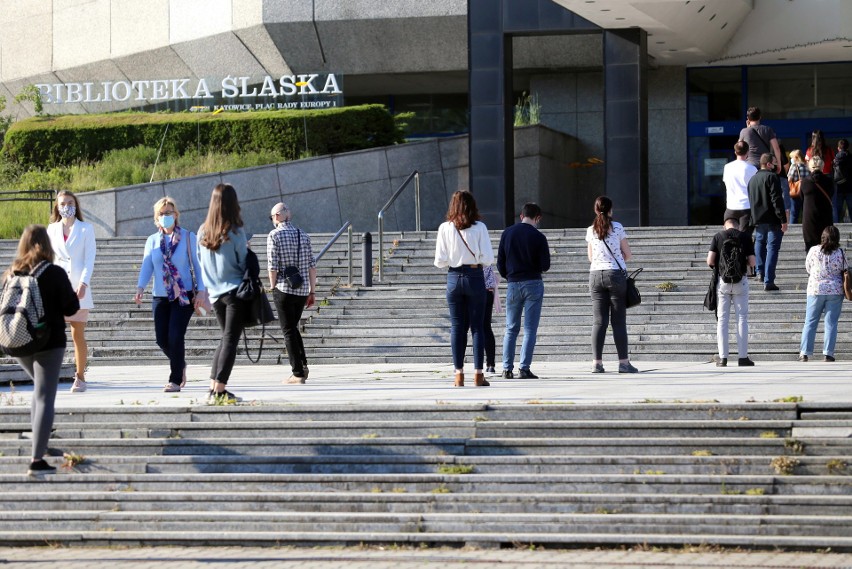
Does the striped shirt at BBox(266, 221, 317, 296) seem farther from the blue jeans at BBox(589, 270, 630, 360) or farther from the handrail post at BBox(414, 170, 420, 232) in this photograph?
the handrail post at BBox(414, 170, 420, 232)

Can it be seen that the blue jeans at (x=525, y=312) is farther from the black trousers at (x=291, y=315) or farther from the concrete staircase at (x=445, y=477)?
the concrete staircase at (x=445, y=477)

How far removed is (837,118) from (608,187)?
254 inches

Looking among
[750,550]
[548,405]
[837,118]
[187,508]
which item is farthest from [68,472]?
[837,118]

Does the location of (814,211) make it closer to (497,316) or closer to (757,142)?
(757,142)

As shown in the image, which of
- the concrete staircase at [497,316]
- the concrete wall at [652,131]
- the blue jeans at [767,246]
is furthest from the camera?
the concrete wall at [652,131]

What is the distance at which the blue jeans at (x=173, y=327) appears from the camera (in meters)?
11.1

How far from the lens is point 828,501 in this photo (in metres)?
7.79

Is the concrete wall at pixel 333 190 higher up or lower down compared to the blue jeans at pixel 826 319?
higher up

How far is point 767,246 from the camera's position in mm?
16062

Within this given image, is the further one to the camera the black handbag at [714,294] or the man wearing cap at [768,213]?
the man wearing cap at [768,213]

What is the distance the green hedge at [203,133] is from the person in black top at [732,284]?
43.3ft

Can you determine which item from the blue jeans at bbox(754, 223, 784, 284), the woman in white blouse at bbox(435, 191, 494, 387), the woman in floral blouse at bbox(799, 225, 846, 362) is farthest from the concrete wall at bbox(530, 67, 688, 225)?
the woman in white blouse at bbox(435, 191, 494, 387)

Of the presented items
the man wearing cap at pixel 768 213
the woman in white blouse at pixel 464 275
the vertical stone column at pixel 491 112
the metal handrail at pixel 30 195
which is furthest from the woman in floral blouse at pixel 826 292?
the metal handrail at pixel 30 195

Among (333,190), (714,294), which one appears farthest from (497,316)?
(333,190)
